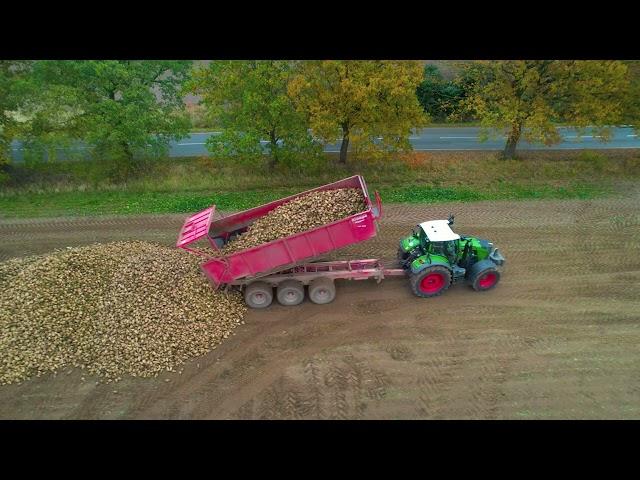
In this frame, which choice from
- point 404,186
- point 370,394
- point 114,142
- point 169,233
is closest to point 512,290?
point 370,394

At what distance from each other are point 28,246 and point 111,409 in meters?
7.64

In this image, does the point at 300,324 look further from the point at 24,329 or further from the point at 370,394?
the point at 24,329

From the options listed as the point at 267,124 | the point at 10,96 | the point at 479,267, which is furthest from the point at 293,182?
the point at 10,96

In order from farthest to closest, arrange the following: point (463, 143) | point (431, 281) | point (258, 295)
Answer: point (463, 143), point (431, 281), point (258, 295)

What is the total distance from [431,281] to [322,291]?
2.65 m

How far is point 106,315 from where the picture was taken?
30.9 ft

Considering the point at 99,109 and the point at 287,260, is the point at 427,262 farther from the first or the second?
the point at 99,109

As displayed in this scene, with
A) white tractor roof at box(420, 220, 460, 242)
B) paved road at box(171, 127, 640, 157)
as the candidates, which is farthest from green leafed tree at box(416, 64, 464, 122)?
white tractor roof at box(420, 220, 460, 242)

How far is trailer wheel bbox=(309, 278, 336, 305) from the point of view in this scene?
10.1 m

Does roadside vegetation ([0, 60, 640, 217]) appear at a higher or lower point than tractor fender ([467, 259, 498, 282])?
higher

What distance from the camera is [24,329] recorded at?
354 inches

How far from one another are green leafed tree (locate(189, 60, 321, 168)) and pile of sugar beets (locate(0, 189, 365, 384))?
6.04 meters

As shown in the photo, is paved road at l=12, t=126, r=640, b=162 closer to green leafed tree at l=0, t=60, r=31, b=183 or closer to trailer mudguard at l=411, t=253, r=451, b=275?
green leafed tree at l=0, t=60, r=31, b=183

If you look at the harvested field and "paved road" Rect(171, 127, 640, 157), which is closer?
the harvested field
